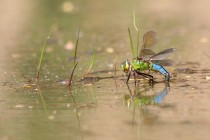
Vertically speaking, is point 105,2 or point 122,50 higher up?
point 105,2

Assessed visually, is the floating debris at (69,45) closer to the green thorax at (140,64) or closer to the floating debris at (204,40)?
the floating debris at (204,40)

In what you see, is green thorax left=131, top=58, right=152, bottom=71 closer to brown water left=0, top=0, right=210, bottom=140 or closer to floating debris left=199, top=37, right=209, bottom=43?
brown water left=0, top=0, right=210, bottom=140

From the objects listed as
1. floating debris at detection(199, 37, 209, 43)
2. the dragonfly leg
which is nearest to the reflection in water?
the dragonfly leg

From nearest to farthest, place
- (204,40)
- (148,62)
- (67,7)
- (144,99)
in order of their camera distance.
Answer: (144,99)
(148,62)
(204,40)
(67,7)

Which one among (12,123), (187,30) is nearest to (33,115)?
(12,123)

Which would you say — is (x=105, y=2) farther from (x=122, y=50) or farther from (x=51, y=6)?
(x=122, y=50)

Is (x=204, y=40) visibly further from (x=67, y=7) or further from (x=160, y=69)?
(x=67, y=7)

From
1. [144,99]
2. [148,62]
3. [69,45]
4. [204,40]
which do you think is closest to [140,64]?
[148,62]
